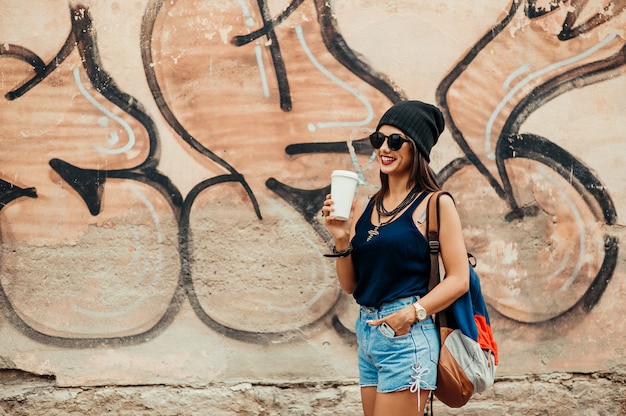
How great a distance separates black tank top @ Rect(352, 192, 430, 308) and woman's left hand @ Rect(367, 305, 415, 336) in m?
0.09

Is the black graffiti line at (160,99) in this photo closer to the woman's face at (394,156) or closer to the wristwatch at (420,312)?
the woman's face at (394,156)

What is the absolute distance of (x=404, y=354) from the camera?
9.41 feet

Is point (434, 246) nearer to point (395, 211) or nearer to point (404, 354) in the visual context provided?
point (395, 211)

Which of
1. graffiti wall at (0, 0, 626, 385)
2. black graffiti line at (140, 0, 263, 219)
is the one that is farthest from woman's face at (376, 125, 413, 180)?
black graffiti line at (140, 0, 263, 219)

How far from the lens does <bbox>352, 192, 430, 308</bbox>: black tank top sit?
2.94 meters

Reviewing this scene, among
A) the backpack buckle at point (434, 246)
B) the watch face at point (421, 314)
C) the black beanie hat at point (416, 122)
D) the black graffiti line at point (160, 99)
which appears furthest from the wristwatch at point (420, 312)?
the black graffiti line at point (160, 99)

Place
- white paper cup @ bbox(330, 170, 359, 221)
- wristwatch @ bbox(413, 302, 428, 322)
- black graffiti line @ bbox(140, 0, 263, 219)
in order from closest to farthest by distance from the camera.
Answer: wristwatch @ bbox(413, 302, 428, 322), white paper cup @ bbox(330, 170, 359, 221), black graffiti line @ bbox(140, 0, 263, 219)

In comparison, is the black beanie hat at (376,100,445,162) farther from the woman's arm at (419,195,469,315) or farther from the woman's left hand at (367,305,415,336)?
the woman's left hand at (367,305,415,336)

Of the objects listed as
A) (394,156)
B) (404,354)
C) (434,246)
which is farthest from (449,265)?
(394,156)

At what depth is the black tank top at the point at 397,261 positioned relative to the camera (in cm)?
294

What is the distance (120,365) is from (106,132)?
1.18 metres

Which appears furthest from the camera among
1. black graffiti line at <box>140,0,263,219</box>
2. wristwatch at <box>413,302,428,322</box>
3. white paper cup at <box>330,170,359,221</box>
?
black graffiti line at <box>140,0,263,219</box>

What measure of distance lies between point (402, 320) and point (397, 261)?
0.22 m

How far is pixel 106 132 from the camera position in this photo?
13.6 feet
